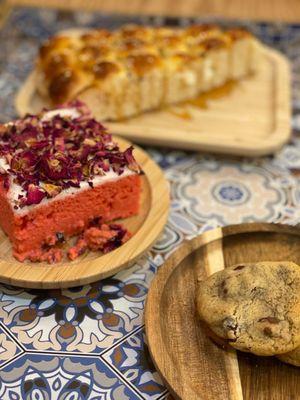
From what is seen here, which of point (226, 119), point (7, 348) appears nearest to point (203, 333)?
point (7, 348)

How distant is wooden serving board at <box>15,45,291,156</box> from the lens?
187cm

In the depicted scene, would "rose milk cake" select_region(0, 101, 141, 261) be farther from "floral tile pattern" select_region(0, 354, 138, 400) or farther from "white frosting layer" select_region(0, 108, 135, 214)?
"floral tile pattern" select_region(0, 354, 138, 400)

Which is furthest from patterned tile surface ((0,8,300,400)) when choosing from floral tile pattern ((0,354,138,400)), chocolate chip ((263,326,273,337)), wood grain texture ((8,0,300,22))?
wood grain texture ((8,0,300,22))

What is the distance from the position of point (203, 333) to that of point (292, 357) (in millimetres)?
205

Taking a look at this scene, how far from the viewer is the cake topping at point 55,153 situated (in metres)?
1.37

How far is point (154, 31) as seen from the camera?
2.22 metres

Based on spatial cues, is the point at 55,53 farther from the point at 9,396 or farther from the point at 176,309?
the point at 9,396

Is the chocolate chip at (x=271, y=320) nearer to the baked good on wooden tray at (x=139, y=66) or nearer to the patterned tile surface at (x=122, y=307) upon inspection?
the patterned tile surface at (x=122, y=307)

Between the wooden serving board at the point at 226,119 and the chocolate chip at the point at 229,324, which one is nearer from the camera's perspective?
the chocolate chip at the point at 229,324

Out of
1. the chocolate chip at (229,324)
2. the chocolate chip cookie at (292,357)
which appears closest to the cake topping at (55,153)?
the chocolate chip at (229,324)

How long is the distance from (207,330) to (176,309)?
0.09 meters

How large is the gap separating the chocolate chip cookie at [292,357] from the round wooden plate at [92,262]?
431 millimetres

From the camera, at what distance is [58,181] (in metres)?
1.38

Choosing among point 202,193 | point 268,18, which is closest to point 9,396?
point 202,193
